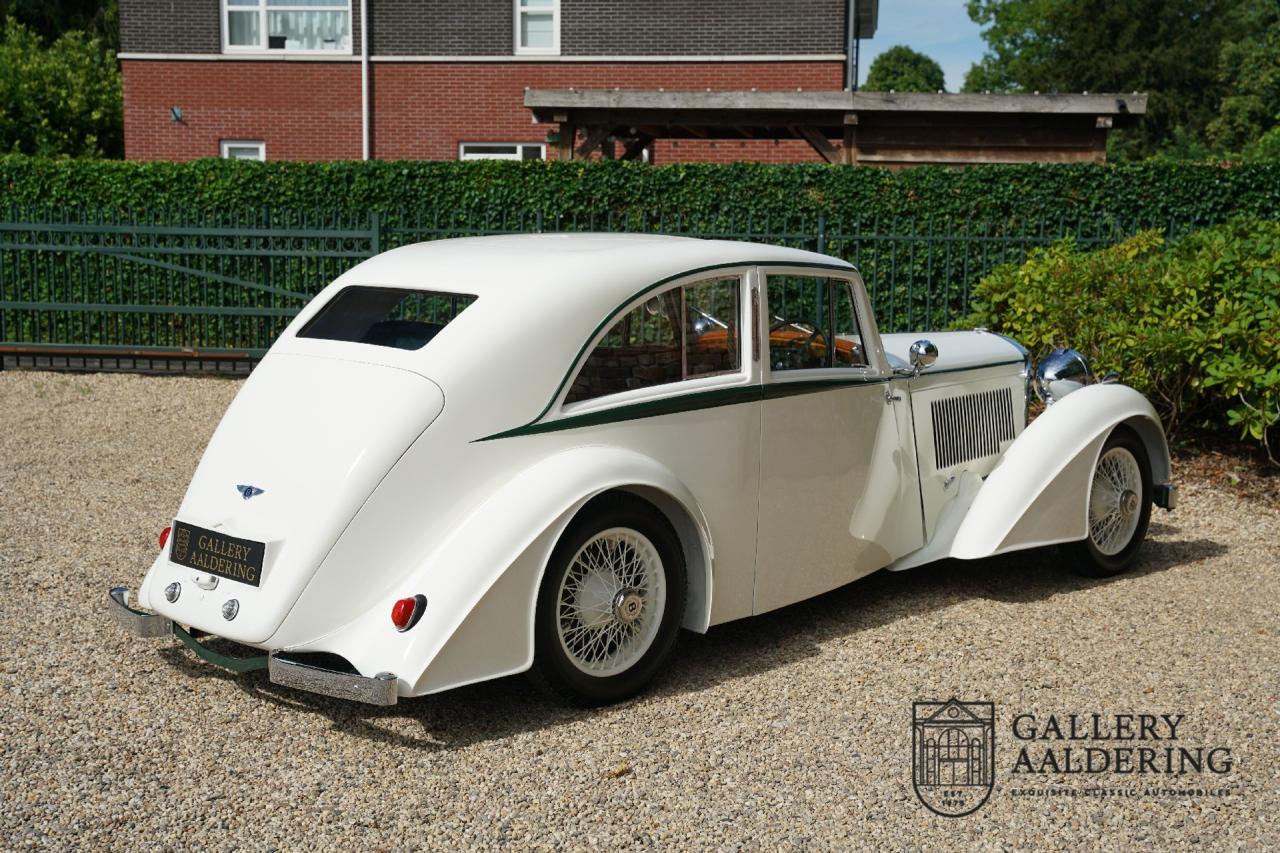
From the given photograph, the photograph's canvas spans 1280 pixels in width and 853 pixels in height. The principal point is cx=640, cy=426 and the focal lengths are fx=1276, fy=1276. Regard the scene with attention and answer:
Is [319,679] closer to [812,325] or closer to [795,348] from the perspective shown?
[795,348]

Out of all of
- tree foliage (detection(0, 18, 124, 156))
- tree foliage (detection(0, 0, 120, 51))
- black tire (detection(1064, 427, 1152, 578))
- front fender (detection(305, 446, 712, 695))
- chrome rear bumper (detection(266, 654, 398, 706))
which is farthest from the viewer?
tree foliage (detection(0, 0, 120, 51))

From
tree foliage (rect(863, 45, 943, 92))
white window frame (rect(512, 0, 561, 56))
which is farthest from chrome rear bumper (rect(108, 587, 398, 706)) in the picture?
tree foliage (rect(863, 45, 943, 92))

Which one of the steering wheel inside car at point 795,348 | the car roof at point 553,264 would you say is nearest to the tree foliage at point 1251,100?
the steering wheel inside car at point 795,348

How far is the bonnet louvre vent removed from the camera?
224 inches

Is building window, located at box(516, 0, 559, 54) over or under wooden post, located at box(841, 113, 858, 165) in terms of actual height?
over

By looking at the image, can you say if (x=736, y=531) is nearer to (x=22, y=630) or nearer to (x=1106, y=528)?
(x=1106, y=528)

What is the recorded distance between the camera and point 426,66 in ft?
68.9

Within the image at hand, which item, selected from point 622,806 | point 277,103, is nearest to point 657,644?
point 622,806

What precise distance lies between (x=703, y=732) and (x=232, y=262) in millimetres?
10005

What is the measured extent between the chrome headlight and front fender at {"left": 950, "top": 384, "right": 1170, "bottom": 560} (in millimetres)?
339

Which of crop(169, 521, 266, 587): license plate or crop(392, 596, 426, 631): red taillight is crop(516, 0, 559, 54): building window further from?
crop(392, 596, 426, 631): red taillight

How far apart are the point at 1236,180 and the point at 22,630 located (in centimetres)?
1059

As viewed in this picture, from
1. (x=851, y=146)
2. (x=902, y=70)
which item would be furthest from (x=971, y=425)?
(x=902, y=70)

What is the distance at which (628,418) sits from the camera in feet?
14.5
